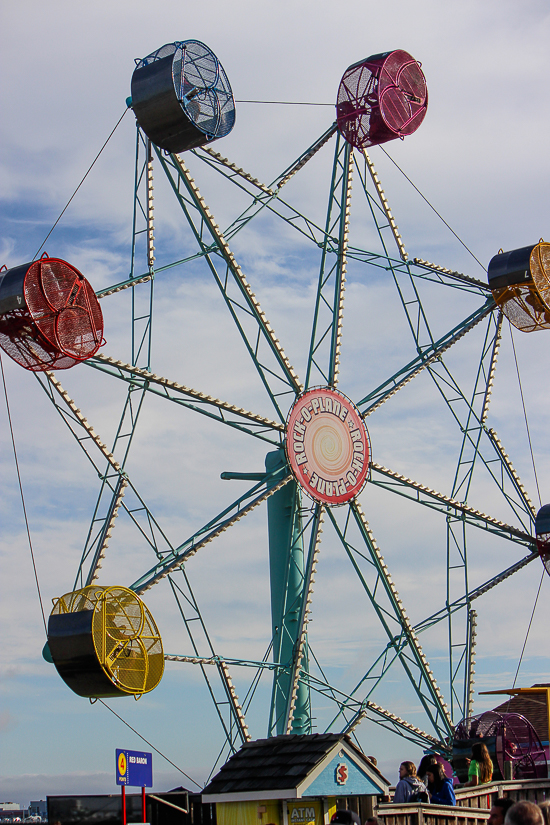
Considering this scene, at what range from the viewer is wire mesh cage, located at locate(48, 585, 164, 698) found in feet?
51.8

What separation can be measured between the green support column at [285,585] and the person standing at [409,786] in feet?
21.0

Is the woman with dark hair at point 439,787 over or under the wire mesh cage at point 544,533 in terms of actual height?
under

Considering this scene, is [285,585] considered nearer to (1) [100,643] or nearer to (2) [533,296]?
(1) [100,643]

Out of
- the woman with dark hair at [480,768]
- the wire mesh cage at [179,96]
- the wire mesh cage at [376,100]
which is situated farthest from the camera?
the wire mesh cage at [376,100]

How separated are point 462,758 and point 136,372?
10536mm

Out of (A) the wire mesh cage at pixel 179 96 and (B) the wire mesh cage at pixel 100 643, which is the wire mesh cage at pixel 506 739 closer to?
(B) the wire mesh cage at pixel 100 643

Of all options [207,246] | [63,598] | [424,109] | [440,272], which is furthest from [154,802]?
[424,109]

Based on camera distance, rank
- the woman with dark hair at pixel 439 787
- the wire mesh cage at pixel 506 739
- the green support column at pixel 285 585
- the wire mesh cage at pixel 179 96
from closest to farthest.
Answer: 1. the woman with dark hair at pixel 439 787
2. the wire mesh cage at pixel 179 96
3. the green support column at pixel 285 585
4. the wire mesh cage at pixel 506 739

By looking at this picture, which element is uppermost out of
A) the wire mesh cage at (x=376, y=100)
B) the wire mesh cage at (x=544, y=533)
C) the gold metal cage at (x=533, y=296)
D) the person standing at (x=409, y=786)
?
the wire mesh cage at (x=376, y=100)

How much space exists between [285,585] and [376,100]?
10773 mm

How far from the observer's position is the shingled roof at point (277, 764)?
519 inches

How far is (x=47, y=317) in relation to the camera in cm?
1667

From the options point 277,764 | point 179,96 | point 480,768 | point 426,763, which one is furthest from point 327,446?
point 277,764

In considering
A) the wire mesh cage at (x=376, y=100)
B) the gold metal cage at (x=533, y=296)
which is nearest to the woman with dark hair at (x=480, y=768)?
the gold metal cage at (x=533, y=296)
